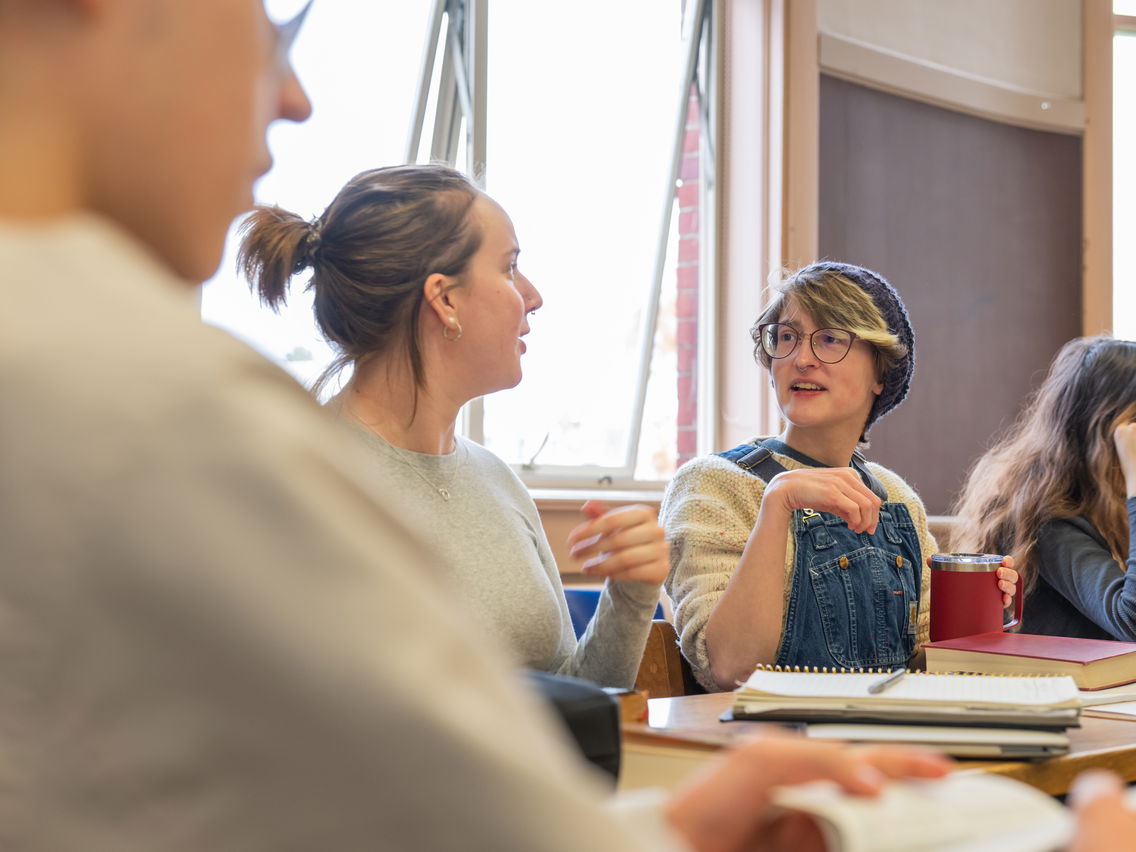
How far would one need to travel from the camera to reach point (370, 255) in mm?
1882

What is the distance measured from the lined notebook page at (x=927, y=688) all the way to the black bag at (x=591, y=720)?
527mm

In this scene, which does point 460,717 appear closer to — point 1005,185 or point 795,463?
point 795,463

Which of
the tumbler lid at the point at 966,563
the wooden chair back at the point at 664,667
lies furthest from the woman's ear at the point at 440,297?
the tumbler lid at the point at 966,563

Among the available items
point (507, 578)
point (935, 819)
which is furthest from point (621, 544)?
point (935, 819)

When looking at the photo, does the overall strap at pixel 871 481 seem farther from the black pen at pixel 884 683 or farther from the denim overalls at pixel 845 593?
the black pen at pixel 884 683

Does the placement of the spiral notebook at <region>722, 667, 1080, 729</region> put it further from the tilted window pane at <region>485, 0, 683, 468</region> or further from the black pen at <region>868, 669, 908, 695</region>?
the tilted window pane at <region>485, 0, 683, 468</region>

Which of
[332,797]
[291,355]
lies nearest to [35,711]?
[332,797]

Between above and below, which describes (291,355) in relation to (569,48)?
below

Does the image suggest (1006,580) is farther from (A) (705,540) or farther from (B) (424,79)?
(B) (424,79)

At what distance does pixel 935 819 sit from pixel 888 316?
1981 mm

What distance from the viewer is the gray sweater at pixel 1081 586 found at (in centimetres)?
228

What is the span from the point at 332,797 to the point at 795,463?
210cm

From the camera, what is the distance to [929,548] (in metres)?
2.44

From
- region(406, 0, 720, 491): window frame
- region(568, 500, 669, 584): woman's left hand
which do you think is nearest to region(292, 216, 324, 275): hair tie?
region(568, 500, 669, 584): woman's left hand
